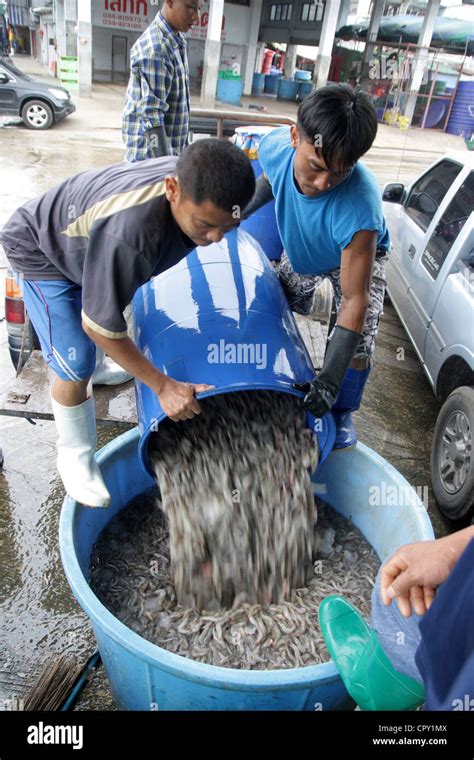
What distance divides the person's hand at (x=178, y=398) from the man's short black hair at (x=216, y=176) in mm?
686

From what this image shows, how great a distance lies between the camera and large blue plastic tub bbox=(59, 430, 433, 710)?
1.75 meters

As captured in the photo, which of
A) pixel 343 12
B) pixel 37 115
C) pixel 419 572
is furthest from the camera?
pixel 343 12

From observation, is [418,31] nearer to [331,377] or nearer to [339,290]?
[339,290]

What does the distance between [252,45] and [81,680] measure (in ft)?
92.4

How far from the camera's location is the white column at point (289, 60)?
2634 cm

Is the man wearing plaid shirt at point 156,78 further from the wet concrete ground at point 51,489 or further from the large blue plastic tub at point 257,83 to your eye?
the large blue plastic tub at point 257,83

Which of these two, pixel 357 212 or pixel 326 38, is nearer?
pixel 357 212

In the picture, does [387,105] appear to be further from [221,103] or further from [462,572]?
[462,572]

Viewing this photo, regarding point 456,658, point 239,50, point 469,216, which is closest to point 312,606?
point 456,658

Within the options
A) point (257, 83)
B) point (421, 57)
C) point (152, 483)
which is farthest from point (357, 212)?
point (257, 83)

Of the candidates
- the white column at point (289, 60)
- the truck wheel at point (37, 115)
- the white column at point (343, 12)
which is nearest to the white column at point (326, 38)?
the white column at point (343, 12)

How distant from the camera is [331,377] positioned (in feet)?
8.07

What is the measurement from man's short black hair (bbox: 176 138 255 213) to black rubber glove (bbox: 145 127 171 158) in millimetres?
2200
